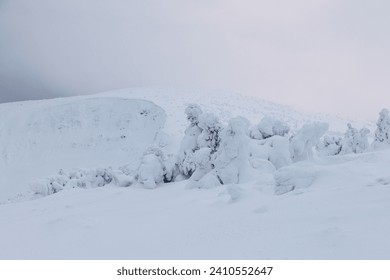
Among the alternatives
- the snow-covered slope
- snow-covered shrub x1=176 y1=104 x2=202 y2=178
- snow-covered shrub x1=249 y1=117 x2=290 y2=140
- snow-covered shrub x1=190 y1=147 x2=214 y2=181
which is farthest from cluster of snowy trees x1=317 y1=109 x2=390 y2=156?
the snow-covered slope

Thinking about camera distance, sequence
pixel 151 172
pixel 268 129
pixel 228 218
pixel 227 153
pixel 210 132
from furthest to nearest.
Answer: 1. pixel 268 129
2. pixel 151 172
3. pixel 210 132
4. pixel 227 153
5. pixel 228 218

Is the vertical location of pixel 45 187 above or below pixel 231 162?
below

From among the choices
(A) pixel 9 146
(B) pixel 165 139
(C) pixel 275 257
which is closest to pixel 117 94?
(A) pixel 9 146

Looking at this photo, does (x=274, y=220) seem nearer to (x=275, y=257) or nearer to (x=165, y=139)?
(x=275, y=257)

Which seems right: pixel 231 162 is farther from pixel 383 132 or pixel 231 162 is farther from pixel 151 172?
pixel 383 132

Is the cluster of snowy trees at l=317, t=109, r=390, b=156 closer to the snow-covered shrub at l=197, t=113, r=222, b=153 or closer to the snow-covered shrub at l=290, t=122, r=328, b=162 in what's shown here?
the snow-covered shrub at l=290, t=122, r=328, b=162

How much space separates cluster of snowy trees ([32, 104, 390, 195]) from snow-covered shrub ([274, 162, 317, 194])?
4 cm

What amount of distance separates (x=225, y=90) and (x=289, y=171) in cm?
4948

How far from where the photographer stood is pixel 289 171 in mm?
9414

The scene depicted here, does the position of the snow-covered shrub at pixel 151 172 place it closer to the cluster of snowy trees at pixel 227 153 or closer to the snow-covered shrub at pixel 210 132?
the cluster of snowy trees at pixel 227 153

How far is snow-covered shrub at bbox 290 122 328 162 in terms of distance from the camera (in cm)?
1404

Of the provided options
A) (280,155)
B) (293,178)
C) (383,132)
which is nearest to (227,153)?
(280,155)

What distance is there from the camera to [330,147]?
1802 centimetres

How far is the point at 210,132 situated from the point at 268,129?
9.96 ft
